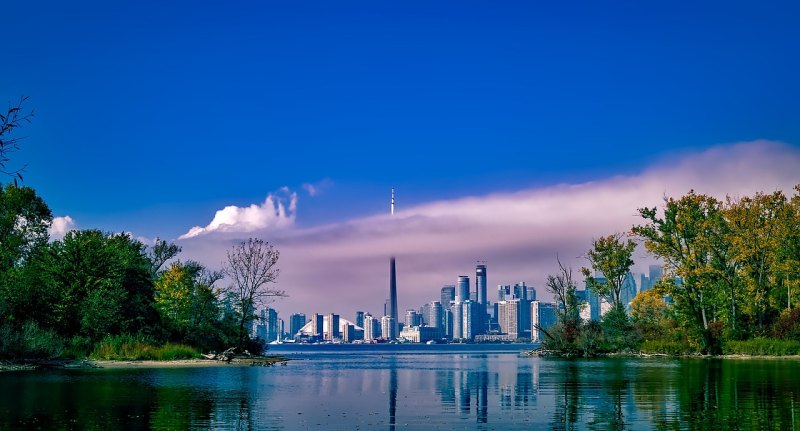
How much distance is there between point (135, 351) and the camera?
72250 millimetres

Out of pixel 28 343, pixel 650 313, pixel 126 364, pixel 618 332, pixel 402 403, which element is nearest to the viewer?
pixel 402 403

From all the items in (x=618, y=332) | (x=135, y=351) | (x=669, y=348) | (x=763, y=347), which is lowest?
(x=669, y=348)

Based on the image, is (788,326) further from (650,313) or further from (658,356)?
(650,313)

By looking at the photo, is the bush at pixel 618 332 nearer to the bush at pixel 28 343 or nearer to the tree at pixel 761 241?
the tree at pixel 761 241

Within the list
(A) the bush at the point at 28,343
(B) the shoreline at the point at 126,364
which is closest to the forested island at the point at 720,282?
(B) the shoreline at the point at 126,364

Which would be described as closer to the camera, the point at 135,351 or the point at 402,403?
the point at 402,403

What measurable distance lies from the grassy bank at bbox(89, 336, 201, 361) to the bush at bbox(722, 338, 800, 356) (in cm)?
6067

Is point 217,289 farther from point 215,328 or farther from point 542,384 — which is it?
point 542,384

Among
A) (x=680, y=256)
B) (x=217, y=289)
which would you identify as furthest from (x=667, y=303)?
(x=217, y=289)

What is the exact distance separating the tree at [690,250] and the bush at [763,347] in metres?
3.92

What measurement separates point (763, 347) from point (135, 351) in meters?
67.2

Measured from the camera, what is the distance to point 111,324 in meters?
73.6

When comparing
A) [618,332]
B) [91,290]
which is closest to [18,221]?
[91,290]

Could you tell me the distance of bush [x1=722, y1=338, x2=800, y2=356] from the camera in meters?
84.2
